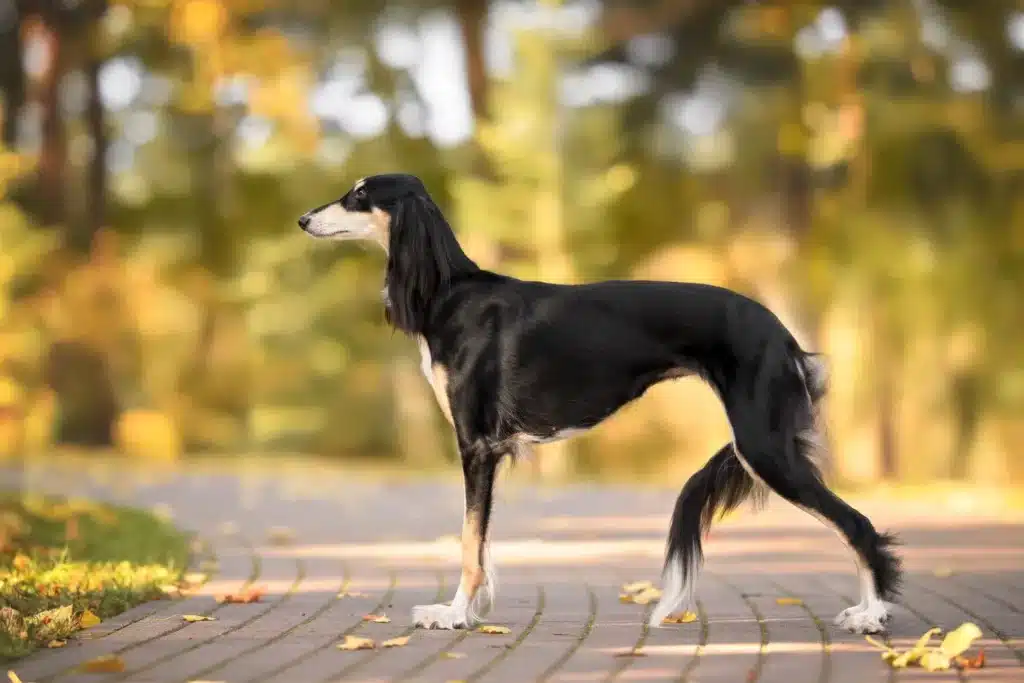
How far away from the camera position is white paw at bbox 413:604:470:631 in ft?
19.3

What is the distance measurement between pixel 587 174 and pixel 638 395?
44.6 feet

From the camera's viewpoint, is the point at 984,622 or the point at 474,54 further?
the point at 474,54

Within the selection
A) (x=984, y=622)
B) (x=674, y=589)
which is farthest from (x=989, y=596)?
(x=674, y=589)

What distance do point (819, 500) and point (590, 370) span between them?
1.14 metres

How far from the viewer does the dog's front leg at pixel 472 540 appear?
19.3 feet

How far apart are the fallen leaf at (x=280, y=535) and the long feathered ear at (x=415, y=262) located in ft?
12.9

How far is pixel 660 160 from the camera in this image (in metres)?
22.4

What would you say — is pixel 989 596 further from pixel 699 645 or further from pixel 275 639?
pixel 275 639

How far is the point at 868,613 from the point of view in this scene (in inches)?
223

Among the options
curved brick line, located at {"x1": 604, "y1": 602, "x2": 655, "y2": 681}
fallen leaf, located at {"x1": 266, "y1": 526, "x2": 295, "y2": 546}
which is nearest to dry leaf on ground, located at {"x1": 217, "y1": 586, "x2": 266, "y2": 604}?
curved brick line, located at {"x1": 604, "y1": 602, "x2": 655, "y2": 681}

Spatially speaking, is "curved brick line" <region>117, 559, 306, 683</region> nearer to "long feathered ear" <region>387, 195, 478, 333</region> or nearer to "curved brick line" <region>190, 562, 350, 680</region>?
"curved brick line" <region>190, 562, 350, 680</region>

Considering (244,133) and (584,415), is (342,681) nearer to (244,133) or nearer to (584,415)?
(584,415)

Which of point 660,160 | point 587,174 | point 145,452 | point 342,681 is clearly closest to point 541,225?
point 587,174

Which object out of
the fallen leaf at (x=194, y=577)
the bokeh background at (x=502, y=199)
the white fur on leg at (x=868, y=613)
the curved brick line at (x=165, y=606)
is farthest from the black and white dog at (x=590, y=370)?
the bokeh background at (x=502, y=199)
